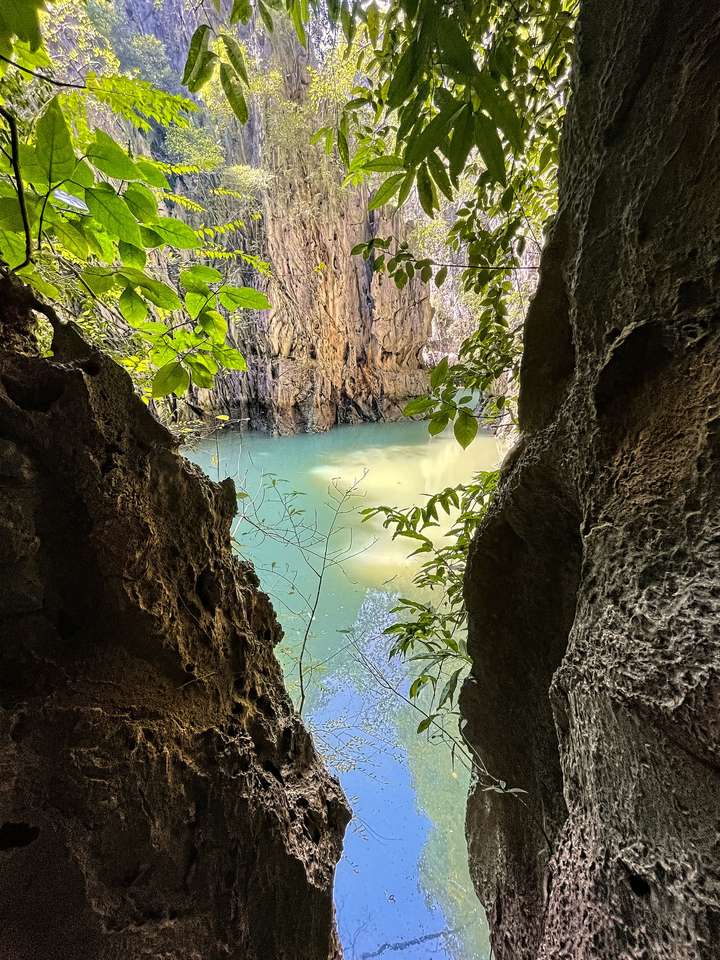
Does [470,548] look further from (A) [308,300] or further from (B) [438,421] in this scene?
(A) [308,300]

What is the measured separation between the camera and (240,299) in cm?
62

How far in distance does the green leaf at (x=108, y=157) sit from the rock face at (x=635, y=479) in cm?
54

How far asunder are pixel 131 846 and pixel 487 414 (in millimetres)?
1118

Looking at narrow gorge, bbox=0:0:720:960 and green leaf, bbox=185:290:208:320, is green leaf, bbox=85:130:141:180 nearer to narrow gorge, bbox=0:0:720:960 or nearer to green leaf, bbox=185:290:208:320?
narrow gorge, bbox=0:0:720:960

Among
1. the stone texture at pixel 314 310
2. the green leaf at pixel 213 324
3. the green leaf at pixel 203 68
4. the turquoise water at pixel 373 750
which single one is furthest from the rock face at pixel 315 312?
the green leaf at pixel 203 68

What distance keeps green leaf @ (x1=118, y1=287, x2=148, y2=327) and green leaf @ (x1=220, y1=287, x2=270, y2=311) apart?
0.10 metres

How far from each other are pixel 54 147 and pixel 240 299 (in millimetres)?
239

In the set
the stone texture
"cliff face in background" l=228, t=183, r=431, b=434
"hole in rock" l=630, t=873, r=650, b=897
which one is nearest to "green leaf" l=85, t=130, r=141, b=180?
"hole in rock" l=630, t=873, r=650, b=897

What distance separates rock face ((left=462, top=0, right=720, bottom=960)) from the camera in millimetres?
353

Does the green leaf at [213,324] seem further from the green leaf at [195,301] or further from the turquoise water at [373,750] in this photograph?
the turquoise water at [373,750]

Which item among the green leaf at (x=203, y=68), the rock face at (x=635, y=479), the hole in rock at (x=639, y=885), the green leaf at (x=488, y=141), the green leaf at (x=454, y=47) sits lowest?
the hole in rock at (x=639, y=885)

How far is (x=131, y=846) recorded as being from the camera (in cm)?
53

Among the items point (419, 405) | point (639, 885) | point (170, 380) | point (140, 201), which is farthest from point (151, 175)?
point (639, 885)

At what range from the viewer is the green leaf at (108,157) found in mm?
433
